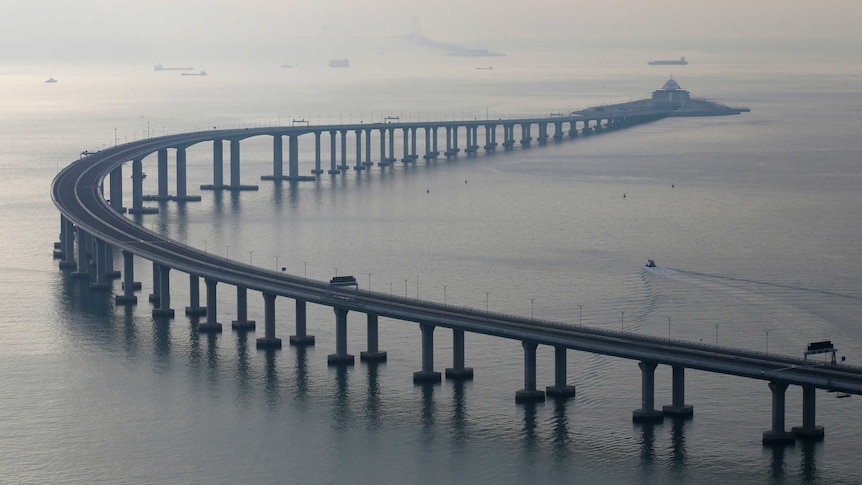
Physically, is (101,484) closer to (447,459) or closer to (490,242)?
(447,459)

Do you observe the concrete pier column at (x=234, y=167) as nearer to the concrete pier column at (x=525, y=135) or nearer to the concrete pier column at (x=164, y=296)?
the concrete pier column at (x=525, y=135)

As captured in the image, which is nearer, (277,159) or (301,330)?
(301,330)

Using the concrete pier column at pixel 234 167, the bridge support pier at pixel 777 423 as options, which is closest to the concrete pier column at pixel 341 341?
the bridge support pier at pixel 777 423

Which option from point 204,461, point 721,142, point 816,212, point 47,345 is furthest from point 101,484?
point 721,142

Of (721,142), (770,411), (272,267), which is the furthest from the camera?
(721,142)

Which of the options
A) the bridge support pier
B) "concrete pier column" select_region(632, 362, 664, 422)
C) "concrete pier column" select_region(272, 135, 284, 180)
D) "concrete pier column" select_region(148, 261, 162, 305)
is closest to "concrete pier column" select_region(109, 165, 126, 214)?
"concrete pier column" select_region(272, 135, 284, 180)

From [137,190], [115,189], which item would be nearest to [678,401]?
[115,189]

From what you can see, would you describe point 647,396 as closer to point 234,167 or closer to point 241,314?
point 241,314
